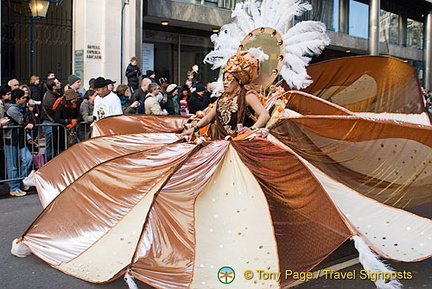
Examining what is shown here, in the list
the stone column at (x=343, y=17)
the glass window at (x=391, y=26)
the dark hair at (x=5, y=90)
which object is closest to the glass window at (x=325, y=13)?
the stone column at (x=343, y=17)

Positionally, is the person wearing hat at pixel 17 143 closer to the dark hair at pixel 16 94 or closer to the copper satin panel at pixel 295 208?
the dark hair at pixel 16 94

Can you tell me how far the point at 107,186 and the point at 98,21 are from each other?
9.52 m

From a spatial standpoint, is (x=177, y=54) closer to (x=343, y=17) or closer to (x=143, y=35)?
(x=143, y=35)

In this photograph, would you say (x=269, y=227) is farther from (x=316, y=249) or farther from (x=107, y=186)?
(x=107, y=186)

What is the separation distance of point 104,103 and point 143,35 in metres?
8.75

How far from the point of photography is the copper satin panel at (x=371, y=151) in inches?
192

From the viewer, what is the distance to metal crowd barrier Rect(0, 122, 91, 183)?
26.5 feet

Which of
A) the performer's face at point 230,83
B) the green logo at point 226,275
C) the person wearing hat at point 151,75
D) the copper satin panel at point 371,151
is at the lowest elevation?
the green logo at point 226,275

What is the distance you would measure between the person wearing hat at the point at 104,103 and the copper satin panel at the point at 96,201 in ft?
13.4

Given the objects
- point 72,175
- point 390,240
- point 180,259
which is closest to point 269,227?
point 180,259

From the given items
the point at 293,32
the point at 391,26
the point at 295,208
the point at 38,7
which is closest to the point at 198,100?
the point at 38,7

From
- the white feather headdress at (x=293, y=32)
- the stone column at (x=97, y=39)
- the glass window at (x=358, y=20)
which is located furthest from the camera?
the glass window at (x=358, y=20)

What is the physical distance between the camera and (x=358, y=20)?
88.6 feet

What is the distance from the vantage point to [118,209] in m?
4.60
